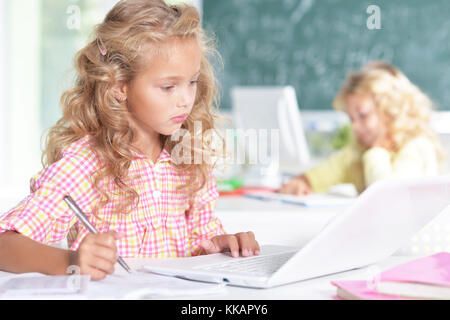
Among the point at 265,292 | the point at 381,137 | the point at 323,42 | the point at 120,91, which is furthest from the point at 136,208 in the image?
the point at 323,42

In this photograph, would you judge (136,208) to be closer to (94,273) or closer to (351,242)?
(94,273)

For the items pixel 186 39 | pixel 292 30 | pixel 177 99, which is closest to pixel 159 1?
pixel 186 39

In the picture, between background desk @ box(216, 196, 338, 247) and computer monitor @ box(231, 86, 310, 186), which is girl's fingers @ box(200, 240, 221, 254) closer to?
background desk @ box(216, 196, 338, 247)

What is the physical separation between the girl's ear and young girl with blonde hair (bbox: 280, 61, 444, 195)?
4.41 feet

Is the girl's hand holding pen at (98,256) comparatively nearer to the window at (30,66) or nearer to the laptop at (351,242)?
the laptop at (351,242)

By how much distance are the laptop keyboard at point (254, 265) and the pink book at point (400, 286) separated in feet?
0.47

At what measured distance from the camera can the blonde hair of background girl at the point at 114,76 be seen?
1.23 meters

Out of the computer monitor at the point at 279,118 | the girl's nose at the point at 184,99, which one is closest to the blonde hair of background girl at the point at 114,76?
the girl's nose at the point at 184,99

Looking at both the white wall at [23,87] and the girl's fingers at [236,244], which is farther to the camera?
the white wall at [23,87]

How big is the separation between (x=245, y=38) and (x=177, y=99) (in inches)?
158

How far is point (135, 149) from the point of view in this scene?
4.27 feet

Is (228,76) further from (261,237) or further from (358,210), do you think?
(358,210)

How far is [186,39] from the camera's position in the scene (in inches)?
48.8
